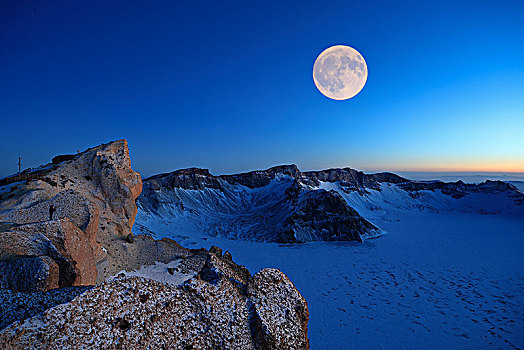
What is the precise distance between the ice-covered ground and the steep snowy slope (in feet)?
18.8

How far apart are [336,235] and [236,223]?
2450 centimetres

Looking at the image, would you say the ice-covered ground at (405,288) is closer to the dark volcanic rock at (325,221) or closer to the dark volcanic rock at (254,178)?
the dark volcanic rock at (325,221)

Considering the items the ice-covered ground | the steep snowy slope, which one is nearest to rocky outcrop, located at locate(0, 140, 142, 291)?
the ice-covered ground

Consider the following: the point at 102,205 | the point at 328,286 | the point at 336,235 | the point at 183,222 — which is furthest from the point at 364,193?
the point at 102,205

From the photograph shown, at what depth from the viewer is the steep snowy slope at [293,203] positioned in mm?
50000

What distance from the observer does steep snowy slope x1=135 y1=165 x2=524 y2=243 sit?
50000mm

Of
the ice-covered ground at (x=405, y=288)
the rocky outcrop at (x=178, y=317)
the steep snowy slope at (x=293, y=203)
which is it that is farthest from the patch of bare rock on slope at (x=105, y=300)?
the steep snowy slope at (x=293, y=203)

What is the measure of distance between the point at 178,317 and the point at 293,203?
56562 mm

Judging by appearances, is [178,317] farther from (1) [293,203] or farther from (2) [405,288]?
(1) [293,203]

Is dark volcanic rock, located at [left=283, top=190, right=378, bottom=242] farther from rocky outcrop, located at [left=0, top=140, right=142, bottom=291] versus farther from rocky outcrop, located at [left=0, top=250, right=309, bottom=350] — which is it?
rocky outcrop, located at [left=0, top=250, right=309, bottom=350]

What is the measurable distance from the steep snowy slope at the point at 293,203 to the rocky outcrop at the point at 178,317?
40.3 meters

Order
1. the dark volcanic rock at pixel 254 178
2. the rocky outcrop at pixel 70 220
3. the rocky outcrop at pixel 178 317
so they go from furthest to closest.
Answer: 1. the dark volcanic rock at pixel 254 178
2. the rocky outcrop at pixel 70 220
3. the rocky outcrop at pixel 178 317

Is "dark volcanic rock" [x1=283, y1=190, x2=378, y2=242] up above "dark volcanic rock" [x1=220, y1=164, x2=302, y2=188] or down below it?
below

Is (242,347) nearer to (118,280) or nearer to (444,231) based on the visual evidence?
(118,280)
